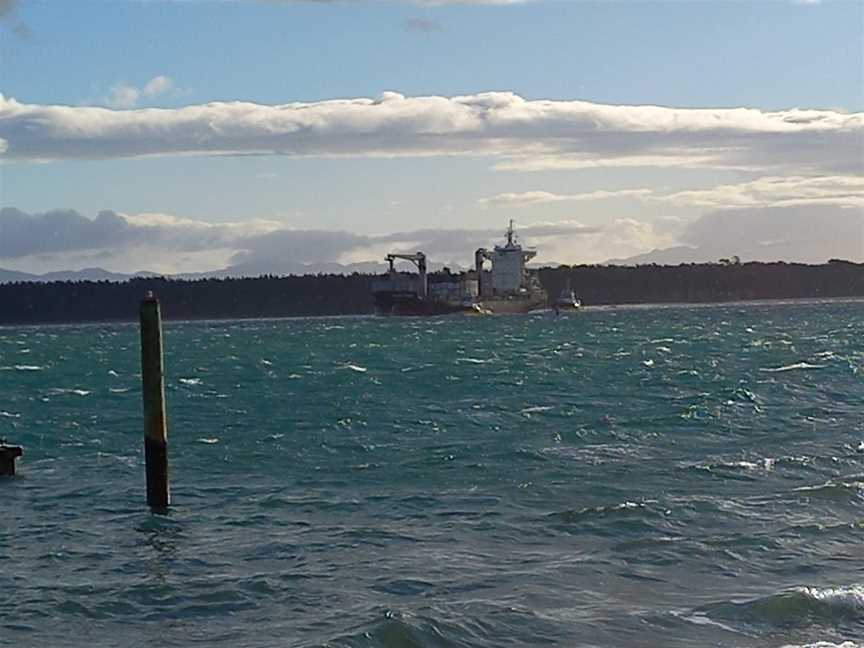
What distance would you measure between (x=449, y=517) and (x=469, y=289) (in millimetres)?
110806

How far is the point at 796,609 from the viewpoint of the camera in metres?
14.2

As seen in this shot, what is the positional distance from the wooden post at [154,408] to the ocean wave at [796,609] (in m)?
8.51

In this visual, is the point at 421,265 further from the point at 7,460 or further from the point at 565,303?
the point at 7,460

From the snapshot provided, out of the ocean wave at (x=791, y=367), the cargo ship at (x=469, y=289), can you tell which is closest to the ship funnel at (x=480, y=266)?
the cargo ship at (x=469, y=289)

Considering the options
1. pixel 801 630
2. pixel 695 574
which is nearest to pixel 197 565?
pixel 695 574

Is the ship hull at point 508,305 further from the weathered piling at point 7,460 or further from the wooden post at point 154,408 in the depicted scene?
the wooden post at point 154,408

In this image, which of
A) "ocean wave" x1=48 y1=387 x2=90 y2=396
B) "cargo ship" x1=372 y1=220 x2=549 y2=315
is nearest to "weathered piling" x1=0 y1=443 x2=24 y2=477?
"ocean wave" x1=48 y1=387 x2=90 y2=396

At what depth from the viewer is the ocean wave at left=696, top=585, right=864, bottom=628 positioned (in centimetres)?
1391

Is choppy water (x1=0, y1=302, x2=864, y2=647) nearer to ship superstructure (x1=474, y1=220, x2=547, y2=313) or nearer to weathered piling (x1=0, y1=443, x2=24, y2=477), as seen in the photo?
weathered piling (x1=0, y1=443, x2=24, y2=477)

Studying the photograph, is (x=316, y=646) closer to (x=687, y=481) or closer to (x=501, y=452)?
(x=687, y=481)

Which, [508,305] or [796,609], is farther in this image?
[508,305]

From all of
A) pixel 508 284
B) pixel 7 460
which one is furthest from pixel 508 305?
pixel 7 460

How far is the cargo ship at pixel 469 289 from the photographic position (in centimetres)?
12912

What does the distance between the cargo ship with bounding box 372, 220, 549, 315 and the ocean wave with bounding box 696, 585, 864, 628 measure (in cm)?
11234
